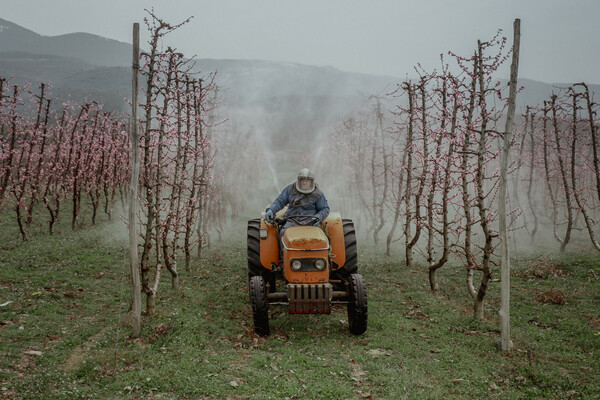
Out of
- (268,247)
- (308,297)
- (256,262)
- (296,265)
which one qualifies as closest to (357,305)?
(308,297)

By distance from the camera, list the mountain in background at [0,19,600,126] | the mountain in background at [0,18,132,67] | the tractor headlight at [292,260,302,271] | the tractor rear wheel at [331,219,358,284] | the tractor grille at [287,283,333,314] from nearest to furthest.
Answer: the tractor grille at [287,283,333,314] < the tractor headlight at [292,260,302,271] < the tractor rear wheel at [331,219,358,284] < the mountain in background at [0,19,600,126] < the mountain in background at [0,18,132,67]

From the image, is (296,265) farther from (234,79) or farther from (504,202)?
(234,79)

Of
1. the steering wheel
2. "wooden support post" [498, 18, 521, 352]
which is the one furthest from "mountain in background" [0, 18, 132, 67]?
"wooden support post" [498, 18, 521, 352]

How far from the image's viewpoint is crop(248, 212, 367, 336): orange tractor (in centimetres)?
666

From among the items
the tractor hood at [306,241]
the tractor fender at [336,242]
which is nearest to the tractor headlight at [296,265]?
the tractor hood at [306,241]

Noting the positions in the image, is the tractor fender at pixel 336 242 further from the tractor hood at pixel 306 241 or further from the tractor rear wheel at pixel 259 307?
the tractor rear wheel at pixel 259 307

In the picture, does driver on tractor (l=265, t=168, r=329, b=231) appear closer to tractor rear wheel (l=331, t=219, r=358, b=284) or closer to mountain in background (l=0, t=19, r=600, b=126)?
tractor rear wheel (l=331, t=219, r=358, b=284)

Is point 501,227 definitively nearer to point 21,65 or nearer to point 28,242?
point 28,242

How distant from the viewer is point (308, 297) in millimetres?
6656

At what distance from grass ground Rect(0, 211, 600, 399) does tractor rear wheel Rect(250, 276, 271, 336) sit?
0.59 feet

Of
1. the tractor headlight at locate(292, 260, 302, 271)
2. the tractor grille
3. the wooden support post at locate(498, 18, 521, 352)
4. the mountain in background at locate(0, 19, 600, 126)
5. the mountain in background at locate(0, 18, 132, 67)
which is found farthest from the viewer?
the mountain in background at locate(0, 18, 132, 67)

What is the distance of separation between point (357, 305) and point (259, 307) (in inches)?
66.4

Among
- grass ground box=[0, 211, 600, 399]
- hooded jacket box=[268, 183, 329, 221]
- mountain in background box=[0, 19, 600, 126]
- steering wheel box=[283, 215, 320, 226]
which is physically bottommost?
grass ground box=[0, 211, 600, 399]

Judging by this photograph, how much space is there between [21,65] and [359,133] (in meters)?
120
